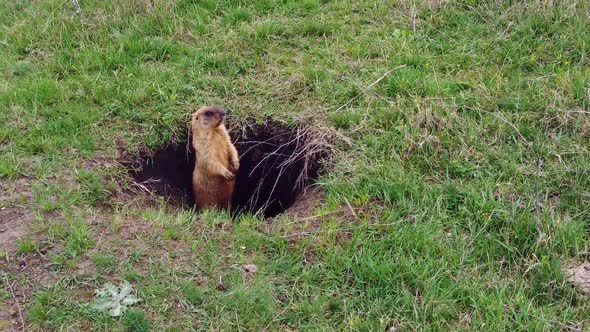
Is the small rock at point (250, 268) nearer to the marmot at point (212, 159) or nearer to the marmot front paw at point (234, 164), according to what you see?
the marmot at point (212, 159)

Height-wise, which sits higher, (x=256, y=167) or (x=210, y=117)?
(x=210, y=117)

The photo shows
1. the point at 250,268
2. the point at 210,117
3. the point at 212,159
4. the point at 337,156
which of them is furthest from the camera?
the point at 212,159

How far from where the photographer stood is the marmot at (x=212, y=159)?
5.29m

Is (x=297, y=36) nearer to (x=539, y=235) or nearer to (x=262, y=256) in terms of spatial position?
(x=262, y=256)

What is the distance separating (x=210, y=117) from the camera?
526 centimetres

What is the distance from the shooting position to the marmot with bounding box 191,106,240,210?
208 inches

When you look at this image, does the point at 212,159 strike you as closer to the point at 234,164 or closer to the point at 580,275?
the point at 234,164

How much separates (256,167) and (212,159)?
614mm

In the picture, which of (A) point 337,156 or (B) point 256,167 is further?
(B) point 256,167

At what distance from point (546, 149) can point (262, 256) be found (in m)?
2.27

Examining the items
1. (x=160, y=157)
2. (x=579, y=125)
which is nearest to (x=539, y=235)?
(x=579, y=125)

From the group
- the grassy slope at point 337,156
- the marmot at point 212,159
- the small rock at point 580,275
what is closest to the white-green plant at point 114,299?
the grassy slope at point 337,156

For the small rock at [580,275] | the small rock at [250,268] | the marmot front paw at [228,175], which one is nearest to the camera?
the small rock at [580,275]

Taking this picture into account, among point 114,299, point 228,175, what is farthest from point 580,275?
point 114,299
